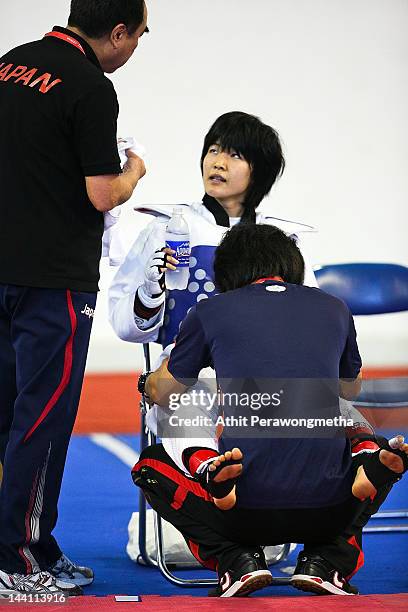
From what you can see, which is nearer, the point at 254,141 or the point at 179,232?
the point at 179,232

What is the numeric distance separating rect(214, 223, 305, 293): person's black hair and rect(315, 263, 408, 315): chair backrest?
181 cm

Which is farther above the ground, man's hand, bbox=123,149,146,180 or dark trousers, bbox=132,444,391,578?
man's hand, bbox=123,149,146,180

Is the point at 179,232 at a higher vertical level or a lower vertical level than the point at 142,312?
higher

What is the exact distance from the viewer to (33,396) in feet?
9.11

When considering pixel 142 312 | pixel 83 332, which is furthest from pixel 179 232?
pixel 83 332

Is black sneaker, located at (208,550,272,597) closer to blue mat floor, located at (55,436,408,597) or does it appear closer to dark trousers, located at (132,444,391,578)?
dark trousers, located at (132,444,391,578)

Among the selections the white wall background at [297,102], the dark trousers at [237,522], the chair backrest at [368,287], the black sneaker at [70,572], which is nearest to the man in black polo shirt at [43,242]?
the black sneaker at [70,572]

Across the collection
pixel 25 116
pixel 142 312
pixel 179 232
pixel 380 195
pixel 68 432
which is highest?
pixel 25 116

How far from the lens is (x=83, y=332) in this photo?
284cm

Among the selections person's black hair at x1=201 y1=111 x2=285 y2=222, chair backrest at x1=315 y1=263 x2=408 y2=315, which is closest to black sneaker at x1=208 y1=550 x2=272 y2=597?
person's black hair at x1=201 y1=111 x2=285 y2=222

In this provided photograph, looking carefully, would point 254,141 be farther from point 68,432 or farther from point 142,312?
point 68,432

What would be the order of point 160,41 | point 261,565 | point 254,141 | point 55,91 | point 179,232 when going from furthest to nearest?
point 160,41 < point 254,141 < point 179,232 < point 55,91 < point 261,565

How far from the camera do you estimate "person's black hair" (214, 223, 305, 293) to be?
2619 millimetres

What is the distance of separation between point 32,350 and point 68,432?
0.26 metres
